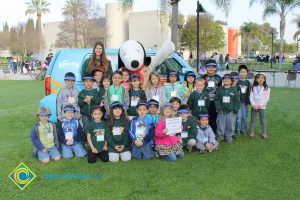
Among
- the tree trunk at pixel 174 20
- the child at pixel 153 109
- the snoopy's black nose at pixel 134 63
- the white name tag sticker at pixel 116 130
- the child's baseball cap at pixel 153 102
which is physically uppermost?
the tree trunk at pixel 174 20

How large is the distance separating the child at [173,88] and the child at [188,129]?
47 centimetres

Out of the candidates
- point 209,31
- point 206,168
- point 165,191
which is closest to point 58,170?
point 165,191

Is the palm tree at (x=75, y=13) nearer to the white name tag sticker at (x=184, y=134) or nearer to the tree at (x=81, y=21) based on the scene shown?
the tree at (x=81, y=21)

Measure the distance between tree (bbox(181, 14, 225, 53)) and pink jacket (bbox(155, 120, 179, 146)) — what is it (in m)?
41.1

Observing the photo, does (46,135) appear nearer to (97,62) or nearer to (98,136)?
(98,136)

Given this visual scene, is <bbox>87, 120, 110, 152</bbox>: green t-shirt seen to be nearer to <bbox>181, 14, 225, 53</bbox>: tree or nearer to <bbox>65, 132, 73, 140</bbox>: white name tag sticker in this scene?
<bbox>65, 132, 73, 140</bbox>: white name tag sticker

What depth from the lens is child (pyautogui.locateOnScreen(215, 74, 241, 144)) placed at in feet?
18.4

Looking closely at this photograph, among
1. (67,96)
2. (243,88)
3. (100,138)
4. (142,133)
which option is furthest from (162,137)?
(243,88)

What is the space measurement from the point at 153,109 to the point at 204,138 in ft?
3.33

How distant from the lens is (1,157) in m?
5.07

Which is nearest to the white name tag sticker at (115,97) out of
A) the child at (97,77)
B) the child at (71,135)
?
the child at (97,77)

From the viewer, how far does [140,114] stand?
16.2ft

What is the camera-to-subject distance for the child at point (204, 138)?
521 centimetres

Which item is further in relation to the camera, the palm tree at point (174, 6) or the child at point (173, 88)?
the palm tree at point (174, 6)
